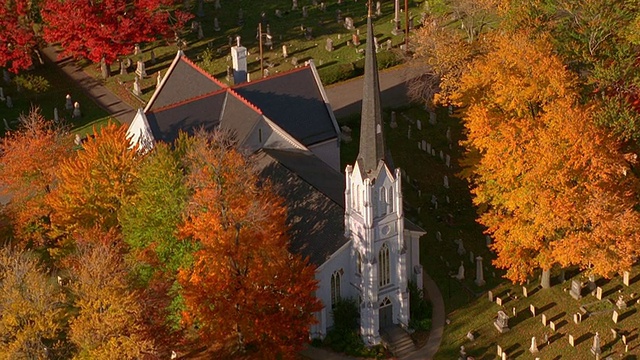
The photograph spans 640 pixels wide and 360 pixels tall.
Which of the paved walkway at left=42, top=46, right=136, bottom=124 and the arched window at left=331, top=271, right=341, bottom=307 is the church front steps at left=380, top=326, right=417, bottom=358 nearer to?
the arched window at left=331, top=271, right=341, bottom=307

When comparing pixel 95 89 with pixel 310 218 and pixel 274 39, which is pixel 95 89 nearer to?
pixel 274 39

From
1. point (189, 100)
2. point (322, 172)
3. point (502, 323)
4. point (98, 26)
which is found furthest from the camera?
point (98, 26)

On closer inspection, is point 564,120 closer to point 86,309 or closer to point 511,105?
point 511,105

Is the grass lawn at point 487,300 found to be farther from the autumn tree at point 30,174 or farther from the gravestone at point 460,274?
the autumn tree at point 30,174

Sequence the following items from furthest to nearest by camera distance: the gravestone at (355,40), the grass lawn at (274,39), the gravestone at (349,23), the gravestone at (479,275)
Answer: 1. the gravestone at (349,23)
2. the gravestone at (355,40)
3. the grass lawn at (274,39)
4. the gravestone at (479,275)

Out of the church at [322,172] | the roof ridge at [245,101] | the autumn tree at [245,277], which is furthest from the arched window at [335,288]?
the roof ridge at [245,101]

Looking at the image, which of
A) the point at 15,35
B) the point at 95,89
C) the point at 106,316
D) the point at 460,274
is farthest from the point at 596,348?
the point at 15,35

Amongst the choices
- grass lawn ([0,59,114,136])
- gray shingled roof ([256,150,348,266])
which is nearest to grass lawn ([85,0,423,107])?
grass lawn ([0,59,114,136])
